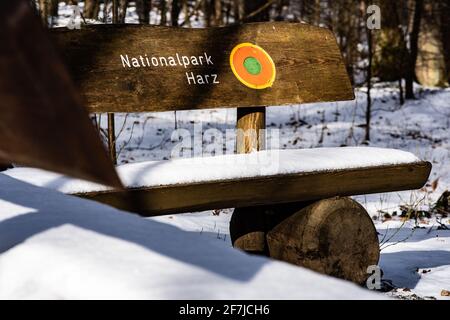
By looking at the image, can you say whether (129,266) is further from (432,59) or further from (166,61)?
(432,59)

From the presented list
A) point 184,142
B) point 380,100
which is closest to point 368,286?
point 184,142

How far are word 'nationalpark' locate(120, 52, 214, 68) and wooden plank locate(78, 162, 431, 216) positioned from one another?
865mm

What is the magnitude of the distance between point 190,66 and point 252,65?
436 mm

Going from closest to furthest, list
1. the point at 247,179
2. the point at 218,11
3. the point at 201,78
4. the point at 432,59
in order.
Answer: the point at 247,179 → the point at 201,78 → the point at 432,59 → the point at 218,11

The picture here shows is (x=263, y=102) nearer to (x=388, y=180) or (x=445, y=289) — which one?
(x=388, y=180)

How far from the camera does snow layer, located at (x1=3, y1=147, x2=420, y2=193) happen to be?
3.64 meters

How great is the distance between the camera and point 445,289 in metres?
4.71

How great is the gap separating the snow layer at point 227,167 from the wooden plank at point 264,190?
3cm

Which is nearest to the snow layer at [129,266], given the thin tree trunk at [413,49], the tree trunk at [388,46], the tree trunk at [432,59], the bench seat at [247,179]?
the bench seat at [247,179]

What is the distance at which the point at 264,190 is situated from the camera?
393 centimetres

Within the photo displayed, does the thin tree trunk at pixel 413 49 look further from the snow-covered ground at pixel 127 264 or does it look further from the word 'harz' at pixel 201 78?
the word 'harz' at pixel 201 78

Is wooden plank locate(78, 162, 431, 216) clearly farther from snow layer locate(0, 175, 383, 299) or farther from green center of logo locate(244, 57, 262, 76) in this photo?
green center of logo locate(244, 57, 262, 76)

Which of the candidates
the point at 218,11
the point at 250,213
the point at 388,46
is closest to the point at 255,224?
the point at 250,213
